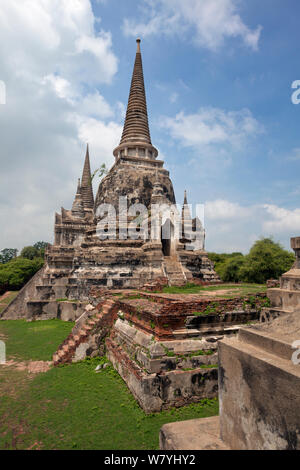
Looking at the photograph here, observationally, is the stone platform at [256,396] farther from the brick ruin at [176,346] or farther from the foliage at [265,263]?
the foliage at [265,263]

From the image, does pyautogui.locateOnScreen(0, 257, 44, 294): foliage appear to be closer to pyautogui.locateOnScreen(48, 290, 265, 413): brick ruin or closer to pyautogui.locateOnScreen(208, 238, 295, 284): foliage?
pyautogui.locateOnScreen(208, 238, 295, 284): foliage

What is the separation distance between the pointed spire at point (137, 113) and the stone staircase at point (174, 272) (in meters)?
13.9

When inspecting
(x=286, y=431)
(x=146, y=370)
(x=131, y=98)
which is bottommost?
(x=146, y=370)

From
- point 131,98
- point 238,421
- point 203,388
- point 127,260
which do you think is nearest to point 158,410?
point 203,388

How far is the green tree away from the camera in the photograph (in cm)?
3025

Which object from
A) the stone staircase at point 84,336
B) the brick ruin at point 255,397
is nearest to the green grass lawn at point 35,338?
the stone staircase at point 84,336

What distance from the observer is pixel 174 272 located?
16609 millimetres

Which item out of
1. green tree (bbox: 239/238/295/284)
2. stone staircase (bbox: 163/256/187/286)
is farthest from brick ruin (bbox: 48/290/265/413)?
green tree (bbox: 239/238/295/284)

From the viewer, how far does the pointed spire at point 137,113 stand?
26569 millimetres

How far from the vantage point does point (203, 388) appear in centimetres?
576

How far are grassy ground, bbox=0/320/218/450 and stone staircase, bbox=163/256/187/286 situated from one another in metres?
7.82

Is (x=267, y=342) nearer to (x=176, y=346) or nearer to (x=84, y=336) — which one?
(x=176, y=346)

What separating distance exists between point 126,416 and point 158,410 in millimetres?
623
